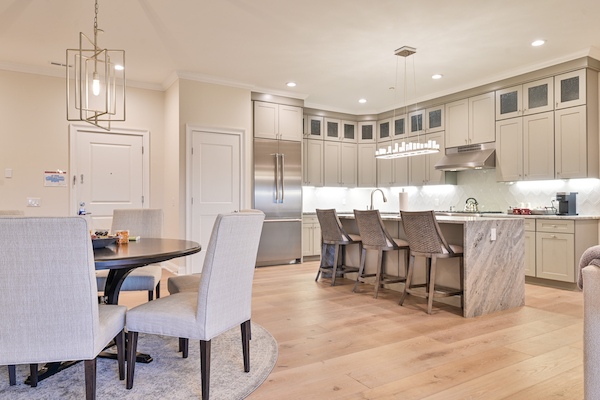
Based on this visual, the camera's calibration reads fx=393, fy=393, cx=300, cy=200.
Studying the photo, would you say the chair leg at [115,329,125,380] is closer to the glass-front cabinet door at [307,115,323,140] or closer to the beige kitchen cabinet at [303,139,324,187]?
the beige kitchen cabinet at [303,139,324,187]

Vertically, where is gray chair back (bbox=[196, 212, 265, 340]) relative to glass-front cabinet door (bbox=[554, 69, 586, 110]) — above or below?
below

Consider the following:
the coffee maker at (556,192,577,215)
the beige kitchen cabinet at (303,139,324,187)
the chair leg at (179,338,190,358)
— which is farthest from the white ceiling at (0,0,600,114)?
the chair leg at (179,338,190,358)

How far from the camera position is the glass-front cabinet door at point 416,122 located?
21.9 ft

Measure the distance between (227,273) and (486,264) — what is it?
2533 millimetres

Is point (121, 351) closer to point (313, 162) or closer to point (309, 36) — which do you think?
point (309, 36)

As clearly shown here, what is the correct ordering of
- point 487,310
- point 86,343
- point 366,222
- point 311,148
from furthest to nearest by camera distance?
point 311,148 < point 366,222 < point 487,310 < point 86,343

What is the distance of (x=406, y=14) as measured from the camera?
3707 mm

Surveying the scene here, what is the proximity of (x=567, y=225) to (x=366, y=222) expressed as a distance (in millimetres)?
2383

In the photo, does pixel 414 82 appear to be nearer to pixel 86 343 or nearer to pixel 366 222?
pixel 366 222

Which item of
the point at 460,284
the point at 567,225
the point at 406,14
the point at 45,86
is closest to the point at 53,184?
the point at 45,86

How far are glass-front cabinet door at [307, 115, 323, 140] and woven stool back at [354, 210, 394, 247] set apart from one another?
3.08 m

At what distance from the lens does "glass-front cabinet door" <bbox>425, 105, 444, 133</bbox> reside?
6320 millimetres

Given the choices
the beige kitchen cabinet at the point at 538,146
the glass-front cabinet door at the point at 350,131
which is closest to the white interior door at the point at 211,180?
the glass-front cabinet door at the point at 350,131

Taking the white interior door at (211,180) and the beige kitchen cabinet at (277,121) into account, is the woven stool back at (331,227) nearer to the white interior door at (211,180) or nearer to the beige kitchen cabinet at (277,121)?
the white interior door at (211,180)
